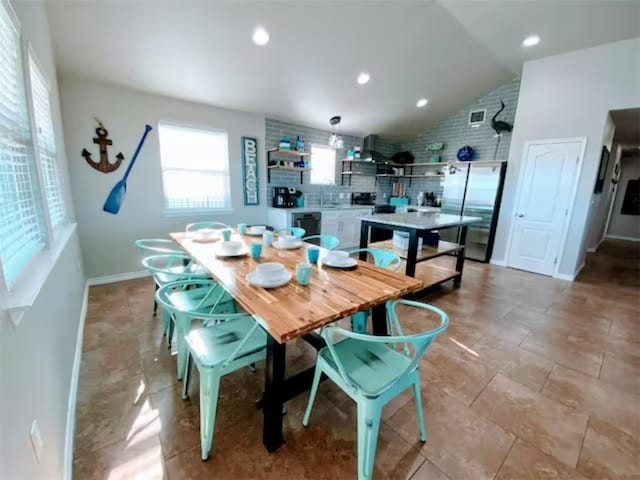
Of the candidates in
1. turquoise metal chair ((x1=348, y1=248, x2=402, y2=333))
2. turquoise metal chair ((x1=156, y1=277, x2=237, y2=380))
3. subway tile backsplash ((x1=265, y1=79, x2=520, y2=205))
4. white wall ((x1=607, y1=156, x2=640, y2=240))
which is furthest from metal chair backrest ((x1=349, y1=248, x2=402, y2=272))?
white wall ((x1=607, y1=156, x2=640, y2=240))

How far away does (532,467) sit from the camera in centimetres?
134

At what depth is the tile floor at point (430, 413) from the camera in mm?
1326

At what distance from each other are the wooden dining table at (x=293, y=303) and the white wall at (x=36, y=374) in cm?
72

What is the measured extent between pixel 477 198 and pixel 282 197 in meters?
3.47

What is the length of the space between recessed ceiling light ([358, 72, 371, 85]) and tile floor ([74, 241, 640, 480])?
3.32 metres

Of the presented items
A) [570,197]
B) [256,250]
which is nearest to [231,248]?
[256,250]

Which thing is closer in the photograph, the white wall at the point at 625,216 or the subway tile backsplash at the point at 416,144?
the subway tile backsplash at the point at 416,144

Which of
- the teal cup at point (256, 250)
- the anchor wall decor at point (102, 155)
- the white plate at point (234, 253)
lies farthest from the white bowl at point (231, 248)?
the anchor wall decor at point (102, 155)

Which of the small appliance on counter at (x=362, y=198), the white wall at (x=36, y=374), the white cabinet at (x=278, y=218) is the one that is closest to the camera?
the white wall at (x=36, y=374)

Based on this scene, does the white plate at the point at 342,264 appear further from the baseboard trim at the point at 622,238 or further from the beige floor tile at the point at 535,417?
the baseboard trim at the point at 622,238

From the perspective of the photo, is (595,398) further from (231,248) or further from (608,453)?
(231,248)

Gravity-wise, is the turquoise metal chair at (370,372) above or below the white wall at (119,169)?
below

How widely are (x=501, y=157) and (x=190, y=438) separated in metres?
6.02

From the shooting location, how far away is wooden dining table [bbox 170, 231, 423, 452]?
1.15 meters
